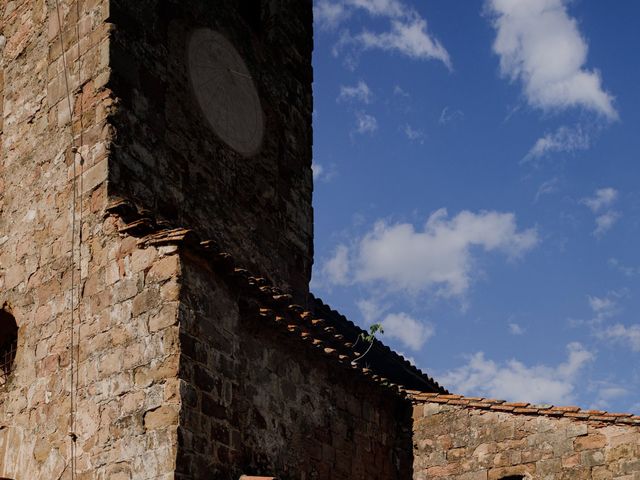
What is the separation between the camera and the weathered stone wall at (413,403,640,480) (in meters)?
9.38

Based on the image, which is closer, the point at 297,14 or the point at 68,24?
the point at 68,24

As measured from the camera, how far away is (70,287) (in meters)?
8.50

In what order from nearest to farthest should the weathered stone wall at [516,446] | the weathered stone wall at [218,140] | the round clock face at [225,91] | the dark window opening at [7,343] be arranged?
the dark window opening at [7,343]
the weathered stone wall at [218,140]
the weathered stone wall at [516,446]
the round clock face at [225,91]

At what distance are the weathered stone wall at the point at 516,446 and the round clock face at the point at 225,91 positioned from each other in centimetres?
369

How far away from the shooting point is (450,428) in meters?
10.5

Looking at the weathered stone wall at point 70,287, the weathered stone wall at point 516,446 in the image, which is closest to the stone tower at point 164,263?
the weathered stone wall at point 70,287

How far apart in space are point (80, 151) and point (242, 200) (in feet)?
6.71

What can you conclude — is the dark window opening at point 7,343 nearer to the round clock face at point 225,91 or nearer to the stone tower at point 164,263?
the stone tower at point 164,263

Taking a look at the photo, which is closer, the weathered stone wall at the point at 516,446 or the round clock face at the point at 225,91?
the weathered stone wall at the point at 516,446

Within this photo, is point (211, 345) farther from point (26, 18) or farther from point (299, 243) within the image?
point (26, 18)

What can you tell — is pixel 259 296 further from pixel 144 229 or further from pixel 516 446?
pixel 516 446

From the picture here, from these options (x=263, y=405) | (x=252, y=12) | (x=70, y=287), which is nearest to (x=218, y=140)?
(x=252, y=12)

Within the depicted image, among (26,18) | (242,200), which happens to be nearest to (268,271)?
(242,200)

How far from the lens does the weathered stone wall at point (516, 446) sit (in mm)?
9383
